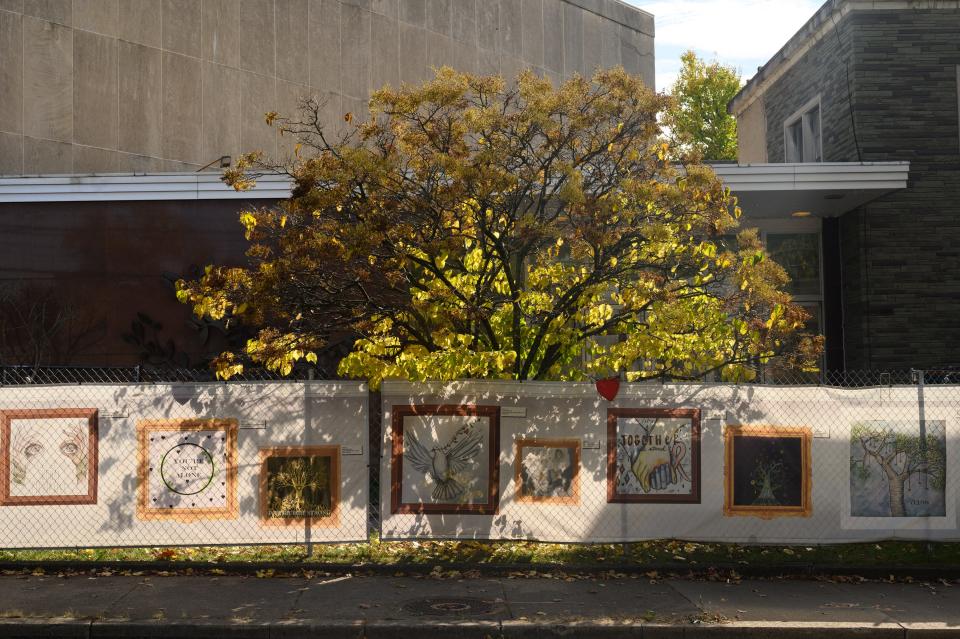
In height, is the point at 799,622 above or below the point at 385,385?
below

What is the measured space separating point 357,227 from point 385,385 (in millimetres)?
1762

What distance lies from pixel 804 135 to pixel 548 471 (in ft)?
50.4

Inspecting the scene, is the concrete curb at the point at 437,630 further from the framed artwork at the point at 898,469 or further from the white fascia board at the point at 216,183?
the white fascia board at the point at 216,183

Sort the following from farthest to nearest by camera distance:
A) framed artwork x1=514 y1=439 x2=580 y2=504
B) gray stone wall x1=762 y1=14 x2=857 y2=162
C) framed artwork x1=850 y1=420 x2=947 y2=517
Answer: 1. gray stone wall x1=762 y1=14 x2=857 y2=162
2. framed artwork x1=850 y1=420 x2=947 y2=517
3. framed artwork x1=514 y1=439 x2=580 y2=504

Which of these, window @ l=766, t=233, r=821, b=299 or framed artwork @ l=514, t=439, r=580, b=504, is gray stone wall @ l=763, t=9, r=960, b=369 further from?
framed artwork @ l=514, t=439, r=580, b=504

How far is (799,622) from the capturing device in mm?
8930

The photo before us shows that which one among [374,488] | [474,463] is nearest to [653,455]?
[474,463]

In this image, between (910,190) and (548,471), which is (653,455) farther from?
(910,190)

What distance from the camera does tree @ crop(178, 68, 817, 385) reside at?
36.9 ft

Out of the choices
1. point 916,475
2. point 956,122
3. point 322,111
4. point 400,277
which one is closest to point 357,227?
point 400,277

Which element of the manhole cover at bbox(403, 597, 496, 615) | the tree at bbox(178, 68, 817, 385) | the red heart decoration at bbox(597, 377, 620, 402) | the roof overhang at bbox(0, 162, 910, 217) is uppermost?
the roof overhang at bbox(0, 162, 910, 217)

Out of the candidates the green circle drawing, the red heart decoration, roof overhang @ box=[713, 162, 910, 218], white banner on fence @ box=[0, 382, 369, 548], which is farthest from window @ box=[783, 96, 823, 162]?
the green circle drawing

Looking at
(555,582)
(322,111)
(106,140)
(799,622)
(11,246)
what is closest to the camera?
(799,622)

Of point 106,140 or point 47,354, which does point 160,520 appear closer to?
point 47,354
